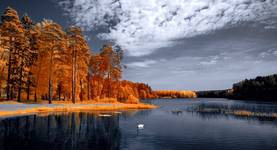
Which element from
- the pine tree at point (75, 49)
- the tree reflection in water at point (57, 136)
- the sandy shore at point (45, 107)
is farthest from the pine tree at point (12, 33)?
the tree reflection in water at point (57, 136)

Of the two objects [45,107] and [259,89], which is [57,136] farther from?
[259,89]

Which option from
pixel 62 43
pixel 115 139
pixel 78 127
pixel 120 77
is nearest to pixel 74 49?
pixel 62 43

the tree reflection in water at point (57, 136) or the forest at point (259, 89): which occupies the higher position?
the forest at point (259, 89)

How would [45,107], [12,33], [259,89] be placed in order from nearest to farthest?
[45,107]
[12,33]
[259,89]

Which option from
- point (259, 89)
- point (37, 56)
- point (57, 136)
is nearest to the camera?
point (57, 136)

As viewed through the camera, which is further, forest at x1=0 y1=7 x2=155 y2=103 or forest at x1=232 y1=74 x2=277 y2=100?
forest at x1=232 y1=74 x2=277 y2=100

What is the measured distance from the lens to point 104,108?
57656mm

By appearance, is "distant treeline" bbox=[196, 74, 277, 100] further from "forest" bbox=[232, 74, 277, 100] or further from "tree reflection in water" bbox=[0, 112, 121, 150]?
"tree reflection in water" bbox=[0, 112, 121, 150]

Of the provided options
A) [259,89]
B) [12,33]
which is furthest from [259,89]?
[12,33]

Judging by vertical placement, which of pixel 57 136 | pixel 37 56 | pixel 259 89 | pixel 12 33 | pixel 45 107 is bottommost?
pixel 57 136

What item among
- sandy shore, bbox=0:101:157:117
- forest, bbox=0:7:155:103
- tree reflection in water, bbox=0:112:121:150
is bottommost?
tree reflection in water, bbox=0:112:121:150

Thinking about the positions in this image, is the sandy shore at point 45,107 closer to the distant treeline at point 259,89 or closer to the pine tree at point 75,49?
the pine tree at point 75,49

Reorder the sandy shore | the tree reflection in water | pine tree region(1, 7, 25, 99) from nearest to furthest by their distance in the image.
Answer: the tree reflection in water, the sandy shore, pine tree region(1, 7, 25, 99)

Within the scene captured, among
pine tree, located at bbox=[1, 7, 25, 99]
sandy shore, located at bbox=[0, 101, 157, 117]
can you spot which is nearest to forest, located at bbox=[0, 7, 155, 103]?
pine tree, located at bbox=[1, 7, 25, 99]
